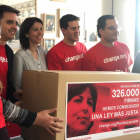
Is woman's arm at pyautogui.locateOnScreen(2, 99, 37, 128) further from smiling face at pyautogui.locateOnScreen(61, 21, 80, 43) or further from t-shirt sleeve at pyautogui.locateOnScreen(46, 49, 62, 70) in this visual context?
smiling face at pyautogui.locateOnScreen(61, 21, 80, 43)

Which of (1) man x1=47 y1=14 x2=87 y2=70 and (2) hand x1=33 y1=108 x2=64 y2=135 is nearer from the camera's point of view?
(2) hand x1=33 y1=108 x2=64 y2=135

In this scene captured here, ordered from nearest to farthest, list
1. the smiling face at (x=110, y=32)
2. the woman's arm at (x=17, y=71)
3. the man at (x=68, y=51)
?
1. the woman's arm at (x=17, y=71)
2. the man at (x=68, y=51)
3. the smiling face at (x=110, y=32)

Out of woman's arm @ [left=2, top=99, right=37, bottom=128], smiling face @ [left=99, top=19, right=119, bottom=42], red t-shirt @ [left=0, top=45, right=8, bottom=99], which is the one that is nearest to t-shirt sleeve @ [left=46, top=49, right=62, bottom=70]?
red t-shirt @ [left=0, top=45, right=8, bottom=99]

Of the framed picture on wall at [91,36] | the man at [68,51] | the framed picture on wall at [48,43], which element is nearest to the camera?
the man at [68,51]

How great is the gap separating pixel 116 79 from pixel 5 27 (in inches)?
42.7

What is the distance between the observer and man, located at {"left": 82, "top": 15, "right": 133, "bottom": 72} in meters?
1.54

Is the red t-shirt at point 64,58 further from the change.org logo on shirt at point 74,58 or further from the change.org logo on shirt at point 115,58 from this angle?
the change.org logo on shirt at point 115,58

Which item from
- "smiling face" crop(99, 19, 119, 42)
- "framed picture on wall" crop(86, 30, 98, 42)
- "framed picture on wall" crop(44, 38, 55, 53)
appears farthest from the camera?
"framed picture on wall" crop(86, 30, 98, 42)

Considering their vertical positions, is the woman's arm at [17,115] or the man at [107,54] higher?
the man at [107,54]

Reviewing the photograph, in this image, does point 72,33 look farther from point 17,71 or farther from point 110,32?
point 17,71

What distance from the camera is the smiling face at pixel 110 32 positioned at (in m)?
1.75

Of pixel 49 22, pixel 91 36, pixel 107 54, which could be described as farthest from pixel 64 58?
pixel 91 36

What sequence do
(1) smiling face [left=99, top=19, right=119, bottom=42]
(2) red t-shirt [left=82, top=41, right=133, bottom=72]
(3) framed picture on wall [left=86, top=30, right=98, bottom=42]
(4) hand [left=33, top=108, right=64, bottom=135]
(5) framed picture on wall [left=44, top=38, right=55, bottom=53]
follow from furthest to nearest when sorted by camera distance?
(3) framed picture on wall [left=86, top=30, right=98, bottom=42]
(5) framed picture on wall [left=44, top=38, right=55, bottom=53]
(1) smiling face [left=99, top=19, right=119, bottom=42]
(2) red t-shirt [left=82, top=41, right=133, bottom=72]
(4) hand [left=33, top=108, right=64, bottom=135]

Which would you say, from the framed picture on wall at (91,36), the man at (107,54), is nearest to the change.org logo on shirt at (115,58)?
the man at (107,54)
